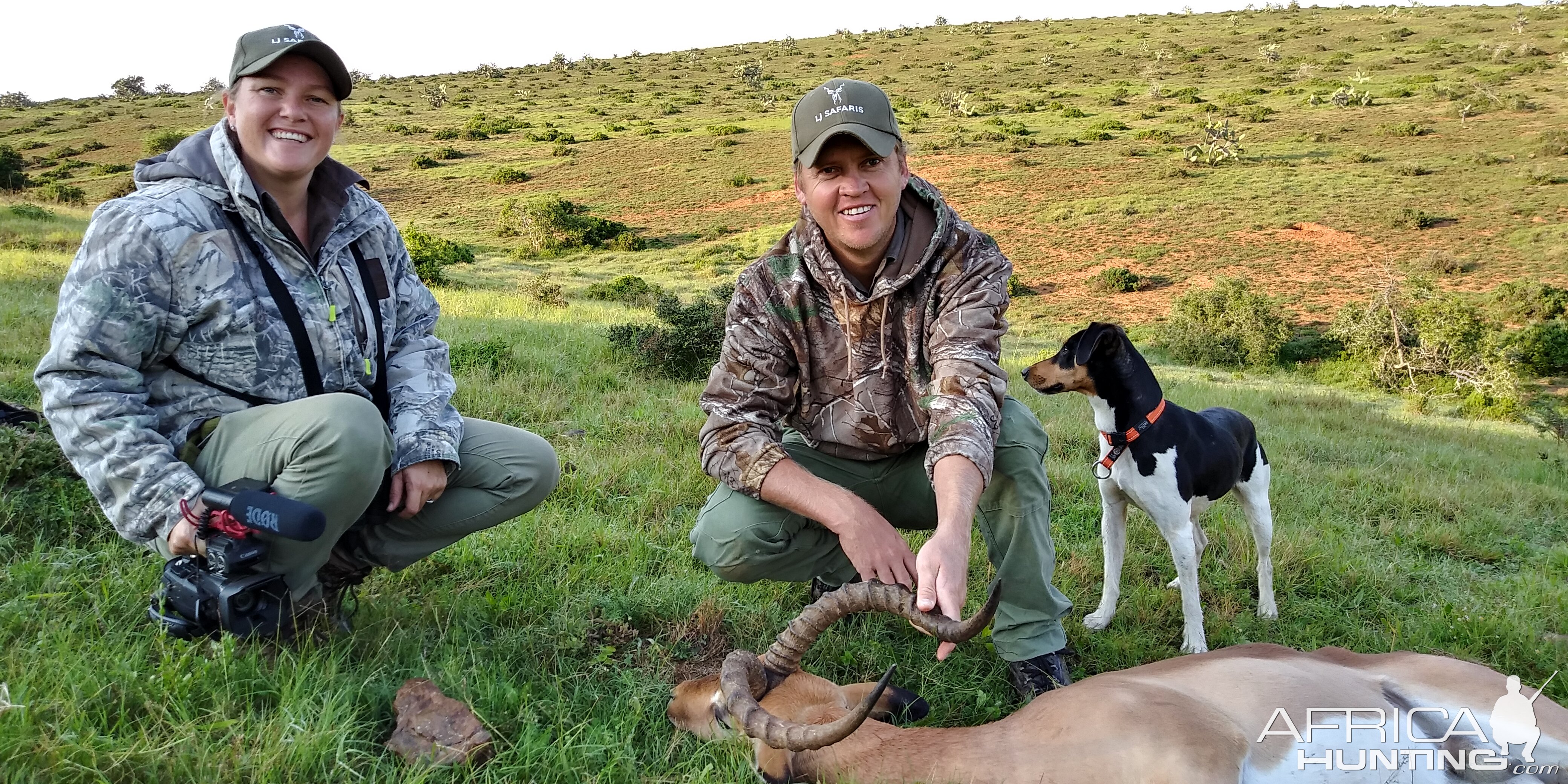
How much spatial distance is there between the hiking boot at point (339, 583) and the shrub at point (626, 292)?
1454 cm

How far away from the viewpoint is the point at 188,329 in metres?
3.13

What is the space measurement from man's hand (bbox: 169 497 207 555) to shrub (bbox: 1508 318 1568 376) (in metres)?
21.5

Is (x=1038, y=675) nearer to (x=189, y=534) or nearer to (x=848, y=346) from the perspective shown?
(x=848, y=346)

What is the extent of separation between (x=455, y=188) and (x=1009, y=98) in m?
32.0

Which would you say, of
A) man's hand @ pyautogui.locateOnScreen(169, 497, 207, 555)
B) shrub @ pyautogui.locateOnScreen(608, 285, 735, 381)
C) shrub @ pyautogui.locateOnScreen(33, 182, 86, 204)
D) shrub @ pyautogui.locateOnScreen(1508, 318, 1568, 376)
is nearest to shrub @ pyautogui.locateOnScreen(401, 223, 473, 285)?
shrub @ pyautogui.locateOnScreen(608, 285, 735, 381)

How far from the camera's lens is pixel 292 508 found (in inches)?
113

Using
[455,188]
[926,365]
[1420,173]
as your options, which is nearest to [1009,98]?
[1420,173]

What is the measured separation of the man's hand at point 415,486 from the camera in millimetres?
3463

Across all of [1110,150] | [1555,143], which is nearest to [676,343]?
[1110,150]

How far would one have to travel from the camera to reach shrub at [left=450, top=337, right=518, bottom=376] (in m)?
8.65

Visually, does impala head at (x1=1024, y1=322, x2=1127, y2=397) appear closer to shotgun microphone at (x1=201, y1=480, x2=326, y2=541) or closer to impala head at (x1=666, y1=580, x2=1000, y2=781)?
impala head at (x1=666, y1=580, x2=1000, y2=781)

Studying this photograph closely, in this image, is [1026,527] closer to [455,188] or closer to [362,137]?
[455,188]

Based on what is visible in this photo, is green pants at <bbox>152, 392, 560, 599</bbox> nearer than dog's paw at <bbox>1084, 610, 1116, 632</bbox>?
Yes

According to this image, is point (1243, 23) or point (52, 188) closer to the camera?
point (52, 188)
